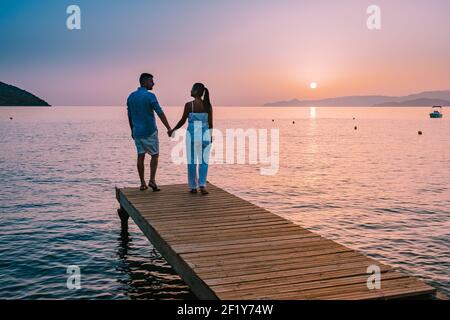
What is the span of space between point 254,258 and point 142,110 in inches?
208

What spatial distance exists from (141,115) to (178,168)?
25730mm

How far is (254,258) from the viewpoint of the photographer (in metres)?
6.59

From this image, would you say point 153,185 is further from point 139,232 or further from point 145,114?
point 139,232

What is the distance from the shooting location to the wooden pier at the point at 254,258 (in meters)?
5.38

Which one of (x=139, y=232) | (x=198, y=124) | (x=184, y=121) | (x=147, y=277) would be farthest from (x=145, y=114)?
(x=139, y=232)

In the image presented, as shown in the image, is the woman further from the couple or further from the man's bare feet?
the man's bare feet

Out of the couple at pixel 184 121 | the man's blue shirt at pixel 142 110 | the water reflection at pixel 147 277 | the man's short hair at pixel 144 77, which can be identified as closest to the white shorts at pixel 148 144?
the couple at pixel 184 121

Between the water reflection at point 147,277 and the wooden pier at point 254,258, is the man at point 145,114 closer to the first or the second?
the wooden pier at point 254,258

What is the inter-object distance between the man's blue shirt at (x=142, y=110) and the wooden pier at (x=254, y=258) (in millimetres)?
1861

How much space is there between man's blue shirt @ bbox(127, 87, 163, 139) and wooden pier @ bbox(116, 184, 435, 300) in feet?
6.11

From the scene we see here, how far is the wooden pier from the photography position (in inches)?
212

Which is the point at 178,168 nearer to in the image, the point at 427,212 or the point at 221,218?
the point at 427,212

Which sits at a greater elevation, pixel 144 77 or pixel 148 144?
pixel 144 77

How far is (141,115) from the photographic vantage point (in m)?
10.5
